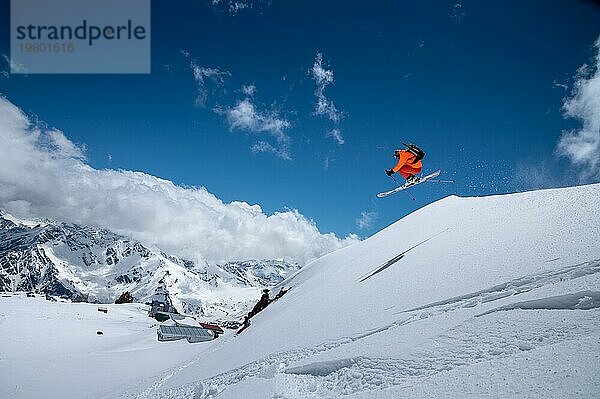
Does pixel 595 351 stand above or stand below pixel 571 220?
below

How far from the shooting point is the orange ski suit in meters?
17.7

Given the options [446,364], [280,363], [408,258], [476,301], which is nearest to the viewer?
[446,364]

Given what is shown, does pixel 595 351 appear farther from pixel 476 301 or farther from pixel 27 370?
pixel 27 370

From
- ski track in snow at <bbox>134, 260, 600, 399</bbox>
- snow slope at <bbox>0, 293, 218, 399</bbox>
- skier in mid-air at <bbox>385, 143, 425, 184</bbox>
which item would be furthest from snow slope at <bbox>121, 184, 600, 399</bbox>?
skier in mid-air at <bbox>385, 143, 425, 184</bbox>

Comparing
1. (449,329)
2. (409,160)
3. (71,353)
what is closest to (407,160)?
(409,160)

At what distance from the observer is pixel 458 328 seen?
200 inches

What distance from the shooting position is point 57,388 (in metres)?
12.8

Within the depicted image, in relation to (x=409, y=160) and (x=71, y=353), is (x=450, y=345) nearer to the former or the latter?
(x=409, y=160)

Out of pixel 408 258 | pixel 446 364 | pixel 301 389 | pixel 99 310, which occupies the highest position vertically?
pixel 408 258

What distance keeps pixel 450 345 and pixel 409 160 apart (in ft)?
46.6

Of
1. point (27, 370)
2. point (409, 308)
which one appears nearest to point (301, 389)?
point (409, 308)

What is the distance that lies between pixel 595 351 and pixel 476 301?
2355 millimetres

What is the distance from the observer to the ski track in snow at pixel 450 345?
4.21m

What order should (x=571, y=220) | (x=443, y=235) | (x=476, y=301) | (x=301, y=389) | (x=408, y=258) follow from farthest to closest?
(x=443, y=235)
(x=408, y=258)
(x=571, y=220)
(x=476, y=301)
(x=301, y=389)
